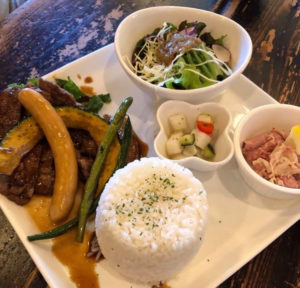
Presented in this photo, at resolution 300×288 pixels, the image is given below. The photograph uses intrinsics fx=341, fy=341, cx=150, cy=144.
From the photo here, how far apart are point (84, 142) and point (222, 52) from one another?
39.5 inches

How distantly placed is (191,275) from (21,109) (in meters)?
1.27

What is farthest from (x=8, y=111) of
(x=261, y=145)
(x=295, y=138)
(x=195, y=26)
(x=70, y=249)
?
(x=295, y=138)

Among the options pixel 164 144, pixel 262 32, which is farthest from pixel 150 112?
pixel 262 32

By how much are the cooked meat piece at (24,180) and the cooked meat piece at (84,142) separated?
23 centimetres

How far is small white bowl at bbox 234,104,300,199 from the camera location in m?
1.62

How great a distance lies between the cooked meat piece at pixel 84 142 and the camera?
1896 mm

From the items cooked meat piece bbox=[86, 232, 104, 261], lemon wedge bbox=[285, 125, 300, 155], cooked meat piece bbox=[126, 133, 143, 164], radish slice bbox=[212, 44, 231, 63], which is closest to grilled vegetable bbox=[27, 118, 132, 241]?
cooked meat piece bbox=[126, 133, 143, 164]

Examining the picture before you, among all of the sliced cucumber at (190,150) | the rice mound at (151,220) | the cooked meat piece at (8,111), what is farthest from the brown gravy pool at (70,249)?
the sliced cucumber at (190,150)

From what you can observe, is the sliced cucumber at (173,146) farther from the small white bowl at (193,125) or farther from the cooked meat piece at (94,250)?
the cooked meat piece at (94,250)

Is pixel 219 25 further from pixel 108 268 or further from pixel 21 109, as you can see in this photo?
pixel 108 268

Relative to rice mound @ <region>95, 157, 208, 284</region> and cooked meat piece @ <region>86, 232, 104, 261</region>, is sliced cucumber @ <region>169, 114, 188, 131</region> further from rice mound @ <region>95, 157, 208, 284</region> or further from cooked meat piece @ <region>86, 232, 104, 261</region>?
cooked meat piece @ <region>86, 232, 104, 261</region>

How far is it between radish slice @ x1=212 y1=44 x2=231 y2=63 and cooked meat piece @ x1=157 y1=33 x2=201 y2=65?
5.5 inches

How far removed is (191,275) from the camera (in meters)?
1.59

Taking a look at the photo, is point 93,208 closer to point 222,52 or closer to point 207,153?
point 207,153
